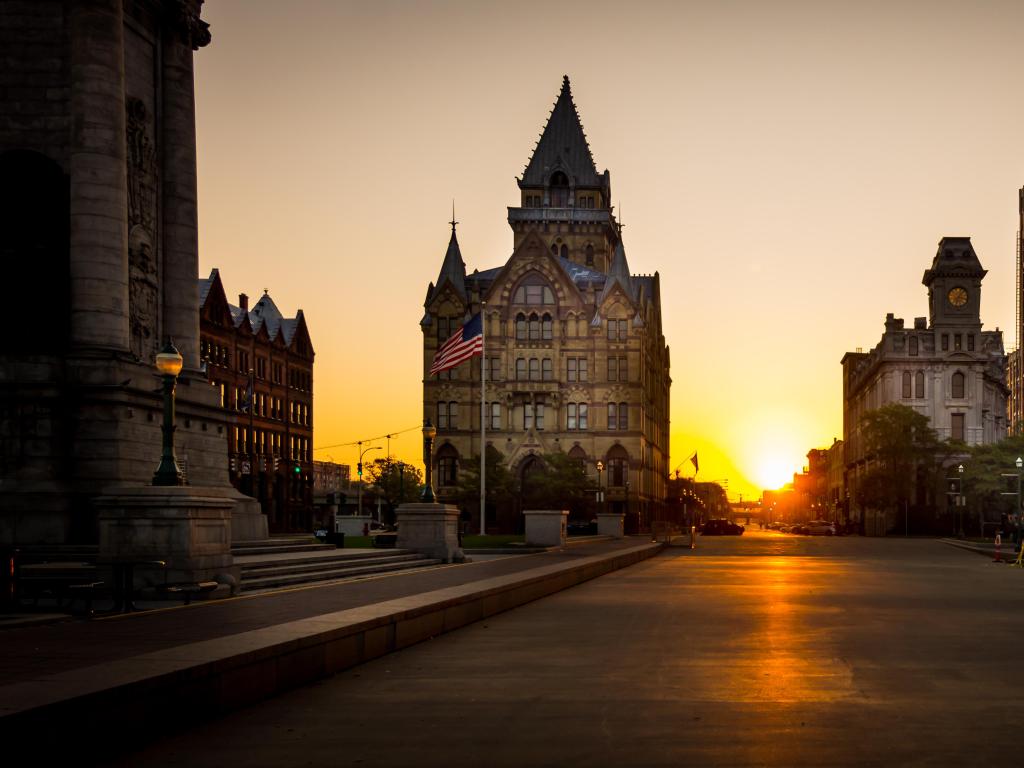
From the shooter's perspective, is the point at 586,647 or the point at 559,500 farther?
the point at 559,500

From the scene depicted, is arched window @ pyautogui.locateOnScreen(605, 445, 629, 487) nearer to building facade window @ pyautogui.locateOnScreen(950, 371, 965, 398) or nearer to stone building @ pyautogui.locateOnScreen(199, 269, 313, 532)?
stone building @ pyautogui.locateOnScreen(199, 269, 313, 532)

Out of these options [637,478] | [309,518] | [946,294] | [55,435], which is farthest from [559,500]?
[55,435]

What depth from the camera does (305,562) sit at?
29.7 m

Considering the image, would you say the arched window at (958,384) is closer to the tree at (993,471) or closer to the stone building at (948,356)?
the stone building at (948,356)

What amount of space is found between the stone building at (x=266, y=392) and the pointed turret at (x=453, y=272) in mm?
13308

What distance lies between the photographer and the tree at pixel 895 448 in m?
131

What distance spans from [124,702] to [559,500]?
107139mm

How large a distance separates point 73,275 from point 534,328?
9608 centimetres

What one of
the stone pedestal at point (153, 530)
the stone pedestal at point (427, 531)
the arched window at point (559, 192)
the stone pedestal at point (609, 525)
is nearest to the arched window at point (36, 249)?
the stone pedestal at point (153, 530)

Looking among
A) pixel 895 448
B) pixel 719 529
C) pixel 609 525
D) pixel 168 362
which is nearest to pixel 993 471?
pixel 895 448

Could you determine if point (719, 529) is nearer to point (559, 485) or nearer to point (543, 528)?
point (559, 485)

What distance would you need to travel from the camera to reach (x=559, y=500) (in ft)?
384

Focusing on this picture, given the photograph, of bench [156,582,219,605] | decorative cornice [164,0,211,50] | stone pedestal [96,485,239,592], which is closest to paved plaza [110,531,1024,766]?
bench [156,582,219,605]

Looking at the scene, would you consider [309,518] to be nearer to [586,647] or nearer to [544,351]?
[544,351]
